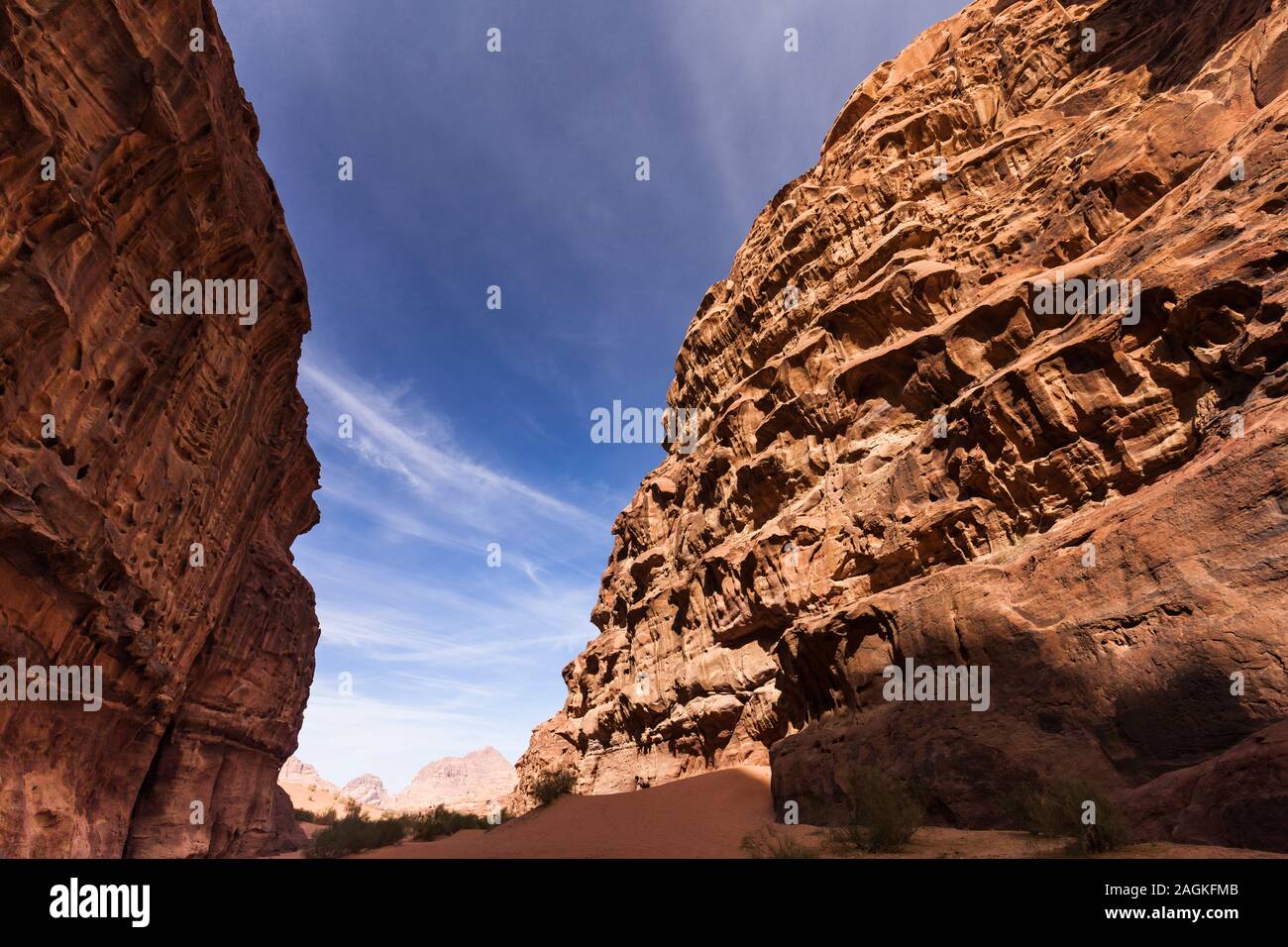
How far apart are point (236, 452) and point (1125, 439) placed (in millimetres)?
29553

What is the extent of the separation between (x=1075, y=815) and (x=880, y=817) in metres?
2.46

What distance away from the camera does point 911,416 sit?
1912 centimetres

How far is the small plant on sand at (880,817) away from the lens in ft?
29.0

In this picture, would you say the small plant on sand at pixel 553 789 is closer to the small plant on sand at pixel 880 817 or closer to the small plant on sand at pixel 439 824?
the small plant on sand at pixel 439 824

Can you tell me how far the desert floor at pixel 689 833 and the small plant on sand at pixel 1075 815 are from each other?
0.17m

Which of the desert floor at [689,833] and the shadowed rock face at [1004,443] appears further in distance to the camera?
the shadowed rock face at [1004,443]

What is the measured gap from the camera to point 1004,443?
1434cm

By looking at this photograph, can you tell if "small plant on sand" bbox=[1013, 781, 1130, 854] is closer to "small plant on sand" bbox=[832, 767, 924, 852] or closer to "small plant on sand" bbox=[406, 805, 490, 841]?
"small plant on sand" bbox=[832, 767, 924, 852]

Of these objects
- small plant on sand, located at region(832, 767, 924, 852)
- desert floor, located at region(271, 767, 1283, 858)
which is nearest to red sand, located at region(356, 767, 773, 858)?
desert floor, located at region(271, 767, 1283, 858)

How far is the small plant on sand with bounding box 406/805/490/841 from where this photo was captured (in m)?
23.3

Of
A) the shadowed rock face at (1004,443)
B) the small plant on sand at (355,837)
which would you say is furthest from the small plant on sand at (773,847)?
the small plant on sand at (355,837)

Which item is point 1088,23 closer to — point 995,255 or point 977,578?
point 995,255

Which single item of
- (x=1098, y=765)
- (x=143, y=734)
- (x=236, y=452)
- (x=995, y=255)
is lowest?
(x=143, y=734)

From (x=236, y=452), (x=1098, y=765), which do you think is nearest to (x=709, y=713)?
(x=1098, y=765)
